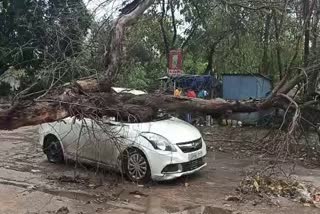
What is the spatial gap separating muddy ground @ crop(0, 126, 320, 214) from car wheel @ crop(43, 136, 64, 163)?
175 millimetres

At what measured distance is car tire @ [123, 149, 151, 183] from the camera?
8305 millimetres

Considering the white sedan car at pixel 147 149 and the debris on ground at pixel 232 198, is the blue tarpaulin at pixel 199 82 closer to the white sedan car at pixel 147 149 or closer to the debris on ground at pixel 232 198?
the white sedan car at pixel 147 149

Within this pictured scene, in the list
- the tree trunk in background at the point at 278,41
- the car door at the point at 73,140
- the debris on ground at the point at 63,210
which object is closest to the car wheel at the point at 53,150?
the car door at the point at 73,140

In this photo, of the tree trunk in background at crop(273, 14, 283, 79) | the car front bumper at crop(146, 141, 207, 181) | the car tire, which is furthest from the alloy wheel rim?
the tree trunk in background at crop(273, 14, 283, 79)

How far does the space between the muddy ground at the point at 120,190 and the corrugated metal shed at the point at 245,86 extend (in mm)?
6049

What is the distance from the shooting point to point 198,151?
868cm

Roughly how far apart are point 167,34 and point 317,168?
485 inches

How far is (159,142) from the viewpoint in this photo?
27.2 ft

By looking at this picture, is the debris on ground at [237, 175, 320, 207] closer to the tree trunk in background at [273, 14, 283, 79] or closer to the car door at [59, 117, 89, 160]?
the car door at [59, 117, 89, 160]

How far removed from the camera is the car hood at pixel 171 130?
8.41 metres

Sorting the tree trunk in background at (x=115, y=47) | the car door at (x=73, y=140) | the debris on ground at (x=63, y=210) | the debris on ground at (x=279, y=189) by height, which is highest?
the tree trunk in background at (x=115, y=47)

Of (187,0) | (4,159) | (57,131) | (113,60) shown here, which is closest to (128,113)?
(113,60)

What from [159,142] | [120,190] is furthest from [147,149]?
[120,190]

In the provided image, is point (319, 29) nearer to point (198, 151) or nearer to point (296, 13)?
point (296, 13)
